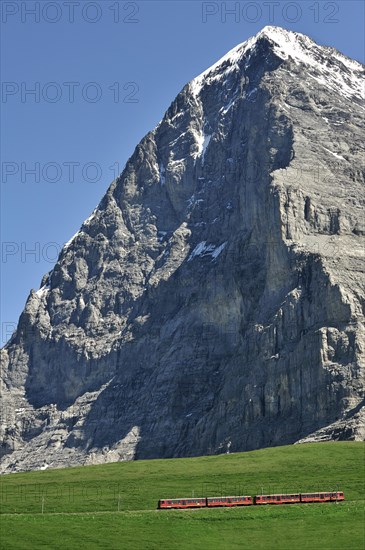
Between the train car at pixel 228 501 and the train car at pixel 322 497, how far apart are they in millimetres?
5884

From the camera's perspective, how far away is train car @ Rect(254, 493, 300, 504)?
400ft

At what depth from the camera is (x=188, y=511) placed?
116m

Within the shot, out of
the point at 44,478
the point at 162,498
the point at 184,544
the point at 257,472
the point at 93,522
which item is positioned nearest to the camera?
the point at 184,544

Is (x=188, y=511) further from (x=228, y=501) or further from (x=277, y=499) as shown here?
(x=277, y=499)

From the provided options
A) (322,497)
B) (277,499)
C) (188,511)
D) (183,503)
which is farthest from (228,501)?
(322,497)

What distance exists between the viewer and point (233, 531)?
10556 cm

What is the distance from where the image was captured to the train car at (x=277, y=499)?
122m

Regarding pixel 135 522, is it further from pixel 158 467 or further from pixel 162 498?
pixel 158 467

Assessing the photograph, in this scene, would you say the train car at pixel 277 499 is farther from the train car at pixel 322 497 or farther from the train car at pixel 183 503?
the train car at pixel 183 503

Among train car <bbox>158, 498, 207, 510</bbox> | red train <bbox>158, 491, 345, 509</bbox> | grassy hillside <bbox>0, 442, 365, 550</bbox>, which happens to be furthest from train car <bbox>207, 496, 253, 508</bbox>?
grassy hillside <bbox>0, 442, 365, 550</bbox>

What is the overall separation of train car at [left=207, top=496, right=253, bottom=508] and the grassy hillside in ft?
14.3

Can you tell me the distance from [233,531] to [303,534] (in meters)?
6.35

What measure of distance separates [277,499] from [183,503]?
9499mm

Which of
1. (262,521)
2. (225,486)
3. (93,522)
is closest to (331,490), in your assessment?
(225,486)
